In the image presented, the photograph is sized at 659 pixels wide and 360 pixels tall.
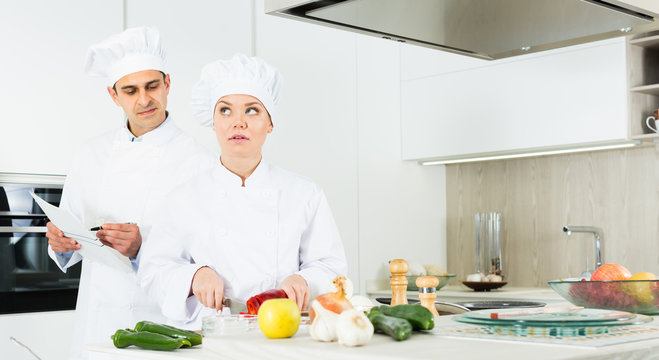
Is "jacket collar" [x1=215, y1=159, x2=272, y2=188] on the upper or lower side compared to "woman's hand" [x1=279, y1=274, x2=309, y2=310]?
upper

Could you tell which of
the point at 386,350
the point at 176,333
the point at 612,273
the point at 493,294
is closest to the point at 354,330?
the point at 386,350

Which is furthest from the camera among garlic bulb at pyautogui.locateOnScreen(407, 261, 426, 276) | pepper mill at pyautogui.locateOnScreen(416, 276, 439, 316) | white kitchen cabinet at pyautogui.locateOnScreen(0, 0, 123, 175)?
garlic bulb at pyautogui.locateOnScreen(407, 261, 426, 276)

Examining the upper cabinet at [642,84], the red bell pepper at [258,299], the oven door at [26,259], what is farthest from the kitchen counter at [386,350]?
the upper cabinet at [642,84]

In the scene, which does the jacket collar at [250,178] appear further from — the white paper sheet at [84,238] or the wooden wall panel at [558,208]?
the wooden wall panel at [558,208]

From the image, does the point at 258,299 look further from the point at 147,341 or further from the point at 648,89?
the point at 648,89

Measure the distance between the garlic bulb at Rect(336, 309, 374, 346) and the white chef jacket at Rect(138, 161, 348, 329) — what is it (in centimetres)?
76

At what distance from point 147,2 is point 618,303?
2168 millimetres

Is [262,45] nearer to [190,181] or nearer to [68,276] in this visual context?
[68,276]

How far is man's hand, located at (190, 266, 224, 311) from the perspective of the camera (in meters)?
1.84

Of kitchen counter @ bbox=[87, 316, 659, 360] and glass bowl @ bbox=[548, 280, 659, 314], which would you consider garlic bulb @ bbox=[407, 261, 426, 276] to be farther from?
kitchen counter @ bbox=[87, 316, 659, 360]

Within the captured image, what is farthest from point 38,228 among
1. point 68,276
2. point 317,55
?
point 317,55

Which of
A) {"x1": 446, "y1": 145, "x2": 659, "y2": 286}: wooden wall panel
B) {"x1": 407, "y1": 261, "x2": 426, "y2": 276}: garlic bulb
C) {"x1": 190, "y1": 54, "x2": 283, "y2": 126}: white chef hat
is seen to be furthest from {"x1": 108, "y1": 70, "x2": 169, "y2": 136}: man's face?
{"x1": 446, "y1": 145, "x2": 659, "y2": 286}: wooden wall panel

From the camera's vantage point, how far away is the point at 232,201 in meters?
2.05

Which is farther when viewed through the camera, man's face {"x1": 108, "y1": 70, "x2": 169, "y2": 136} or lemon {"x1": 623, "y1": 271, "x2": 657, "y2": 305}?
man's face {"x1": 108, "y1": 70, "x2": 169, "y2": 136}
